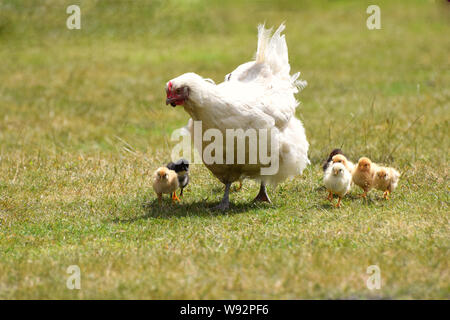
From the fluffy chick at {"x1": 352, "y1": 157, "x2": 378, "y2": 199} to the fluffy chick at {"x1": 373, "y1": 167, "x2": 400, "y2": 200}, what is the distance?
6 cm

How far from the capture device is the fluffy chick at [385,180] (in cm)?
699

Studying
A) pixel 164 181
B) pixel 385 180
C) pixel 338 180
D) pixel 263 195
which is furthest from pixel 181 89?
pixel 385 180

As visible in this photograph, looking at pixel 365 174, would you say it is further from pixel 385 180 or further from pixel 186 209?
pixel 186 209

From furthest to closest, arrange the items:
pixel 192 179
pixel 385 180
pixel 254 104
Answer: pixel 192 179
pixel 385 180
pixel 254 104

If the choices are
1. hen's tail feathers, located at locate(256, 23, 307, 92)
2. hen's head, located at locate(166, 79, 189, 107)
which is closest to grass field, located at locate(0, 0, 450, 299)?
hen's head, located at locate(166, 79, 189, 107)

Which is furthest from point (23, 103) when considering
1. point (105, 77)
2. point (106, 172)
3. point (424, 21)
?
point (424, 21)

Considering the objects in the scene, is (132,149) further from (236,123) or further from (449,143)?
(449,143)

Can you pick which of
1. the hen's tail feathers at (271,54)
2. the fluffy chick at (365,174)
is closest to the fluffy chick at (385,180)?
the fluffy chick at (365,174)

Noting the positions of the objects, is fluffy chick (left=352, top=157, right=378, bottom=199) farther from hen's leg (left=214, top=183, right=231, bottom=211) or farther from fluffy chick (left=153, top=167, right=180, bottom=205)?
fluffy chick (left=153, top=167, right=180, bottom=205)

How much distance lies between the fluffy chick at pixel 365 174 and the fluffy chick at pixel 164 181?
203 centimetres

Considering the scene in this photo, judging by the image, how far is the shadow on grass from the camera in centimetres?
687

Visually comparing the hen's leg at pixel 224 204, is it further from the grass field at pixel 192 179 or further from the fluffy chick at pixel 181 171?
the fluffy chick at pixel 181 171

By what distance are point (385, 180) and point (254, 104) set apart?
167 centimetres

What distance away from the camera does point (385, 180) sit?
23.1ft
